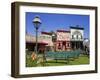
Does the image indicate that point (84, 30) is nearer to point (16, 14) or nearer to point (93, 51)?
point (93, 51)

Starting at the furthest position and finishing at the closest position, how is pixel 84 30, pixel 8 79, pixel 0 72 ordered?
pixel 84 30 < pixel 8 79 < pixel 0 72

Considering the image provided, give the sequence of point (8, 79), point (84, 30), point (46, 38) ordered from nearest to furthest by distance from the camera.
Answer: point (8, 79) → point (46, 38) → point (84, 30)

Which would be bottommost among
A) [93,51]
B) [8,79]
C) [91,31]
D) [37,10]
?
[8,79]

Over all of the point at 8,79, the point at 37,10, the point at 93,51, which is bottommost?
the point at 8,79

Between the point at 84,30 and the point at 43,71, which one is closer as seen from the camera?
the point at 43,71

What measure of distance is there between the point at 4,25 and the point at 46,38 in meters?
0.40

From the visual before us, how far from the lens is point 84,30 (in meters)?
2.27

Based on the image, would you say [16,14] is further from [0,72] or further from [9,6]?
[0,72]

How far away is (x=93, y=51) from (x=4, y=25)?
90cm

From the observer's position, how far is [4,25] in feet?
6.26

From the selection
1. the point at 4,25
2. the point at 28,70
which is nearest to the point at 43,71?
the point at 28,70

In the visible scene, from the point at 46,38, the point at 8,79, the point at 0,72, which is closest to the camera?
the point at 0,72

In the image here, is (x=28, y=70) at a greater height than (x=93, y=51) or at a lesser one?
lesser

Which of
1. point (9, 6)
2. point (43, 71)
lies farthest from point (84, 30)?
point (9, 6)
